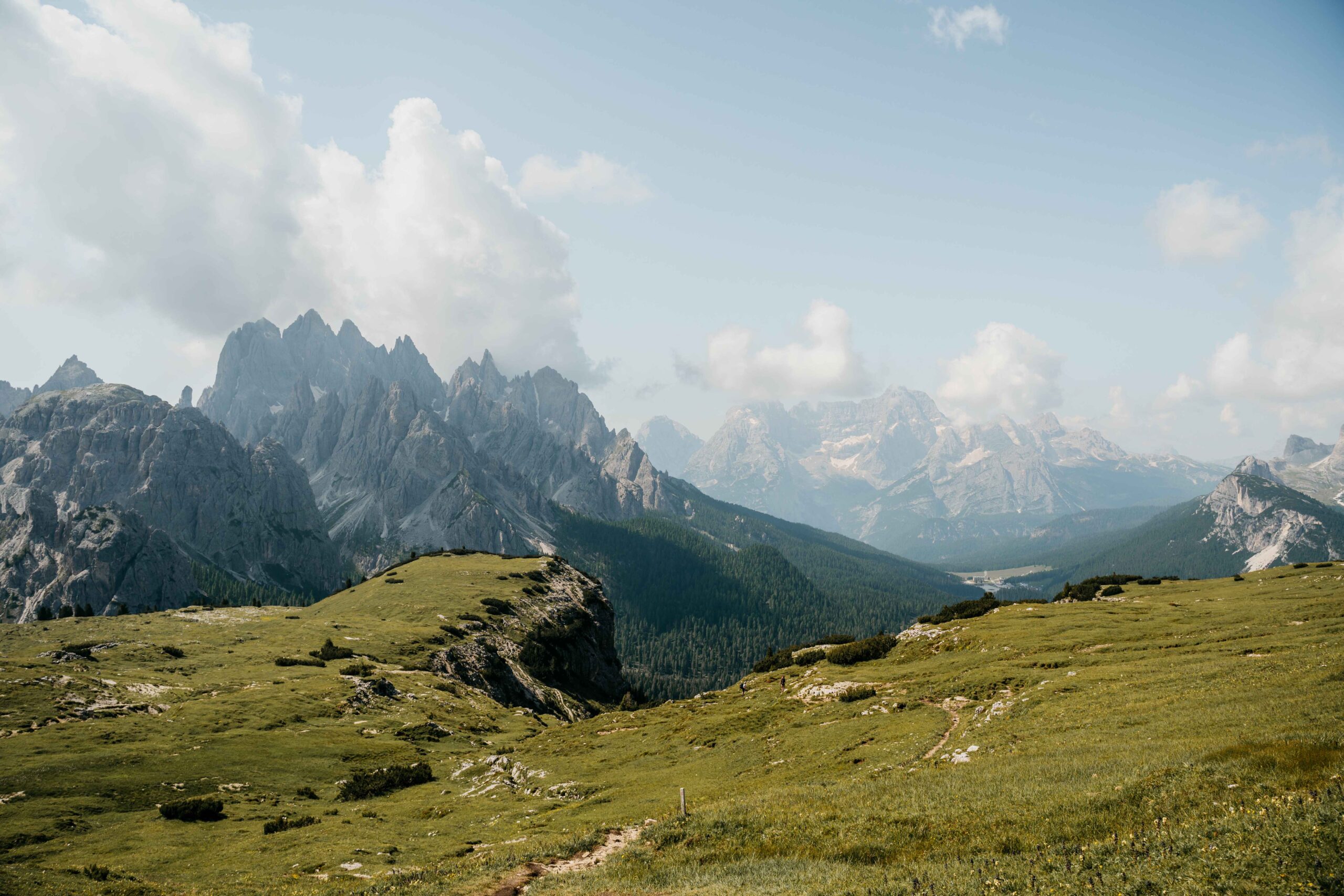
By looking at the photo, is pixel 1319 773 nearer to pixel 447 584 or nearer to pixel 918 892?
pixel 918 892

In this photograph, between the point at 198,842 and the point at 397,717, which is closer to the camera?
the point at 198,842

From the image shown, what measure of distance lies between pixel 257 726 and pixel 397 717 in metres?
14.1

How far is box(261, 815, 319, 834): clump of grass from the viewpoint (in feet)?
125

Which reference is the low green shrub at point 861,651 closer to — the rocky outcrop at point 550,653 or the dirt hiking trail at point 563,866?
the dirt hiking trail at point 563,866

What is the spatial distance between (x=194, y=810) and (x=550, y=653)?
3278 inches

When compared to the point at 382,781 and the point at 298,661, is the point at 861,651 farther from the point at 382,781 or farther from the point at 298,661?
the point at 298,661

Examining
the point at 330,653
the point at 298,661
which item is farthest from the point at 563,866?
the point at 330,653

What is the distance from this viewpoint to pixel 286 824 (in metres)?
39.2

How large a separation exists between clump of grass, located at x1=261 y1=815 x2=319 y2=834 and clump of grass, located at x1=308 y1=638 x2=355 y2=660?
45.8 metres

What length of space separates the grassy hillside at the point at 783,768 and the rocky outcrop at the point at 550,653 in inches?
763

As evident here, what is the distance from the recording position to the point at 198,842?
35.8m

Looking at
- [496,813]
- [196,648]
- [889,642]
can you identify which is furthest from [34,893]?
[889,642]

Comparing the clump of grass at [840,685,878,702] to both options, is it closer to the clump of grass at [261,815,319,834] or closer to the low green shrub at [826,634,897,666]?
the low green shrub at [826,634,897,666]

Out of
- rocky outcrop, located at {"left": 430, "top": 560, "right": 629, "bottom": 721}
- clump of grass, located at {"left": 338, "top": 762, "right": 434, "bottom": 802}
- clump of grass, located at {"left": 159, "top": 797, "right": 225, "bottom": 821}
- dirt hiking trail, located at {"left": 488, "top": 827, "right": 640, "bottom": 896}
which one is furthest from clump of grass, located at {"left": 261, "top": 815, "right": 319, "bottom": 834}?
rocky outcrop, located at {"left": 430, "top": 560, "right": 629, "bottom": 721}
